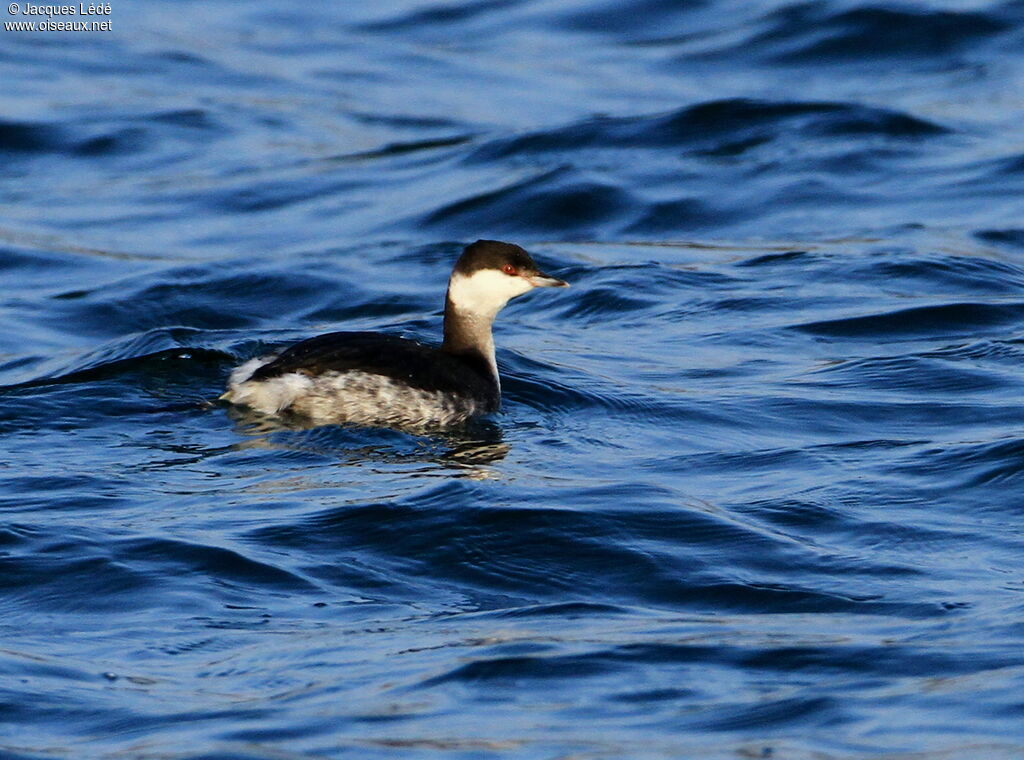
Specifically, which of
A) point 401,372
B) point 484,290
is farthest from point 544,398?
point 401,372

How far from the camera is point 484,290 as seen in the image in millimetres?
9328

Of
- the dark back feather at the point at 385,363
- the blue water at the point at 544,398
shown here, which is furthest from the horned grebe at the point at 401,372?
the blue water at the point at 544,398

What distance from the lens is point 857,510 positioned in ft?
23.7

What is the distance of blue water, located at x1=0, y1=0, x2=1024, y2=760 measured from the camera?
5.32 meters

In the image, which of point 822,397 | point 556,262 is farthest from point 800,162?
point 822,397

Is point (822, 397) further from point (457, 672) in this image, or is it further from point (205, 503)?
point (457, 672)

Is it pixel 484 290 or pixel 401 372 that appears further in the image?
pixel 484 290

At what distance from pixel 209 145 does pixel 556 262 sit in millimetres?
4893

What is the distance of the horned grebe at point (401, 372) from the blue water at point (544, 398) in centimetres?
16

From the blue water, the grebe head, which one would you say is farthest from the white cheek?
the blue water

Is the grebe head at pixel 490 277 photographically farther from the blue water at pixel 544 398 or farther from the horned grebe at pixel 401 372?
the blue water at pixel 544 398

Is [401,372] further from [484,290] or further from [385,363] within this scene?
[484,290]

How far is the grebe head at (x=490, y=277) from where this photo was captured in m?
9.31

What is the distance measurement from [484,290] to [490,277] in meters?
0.07
